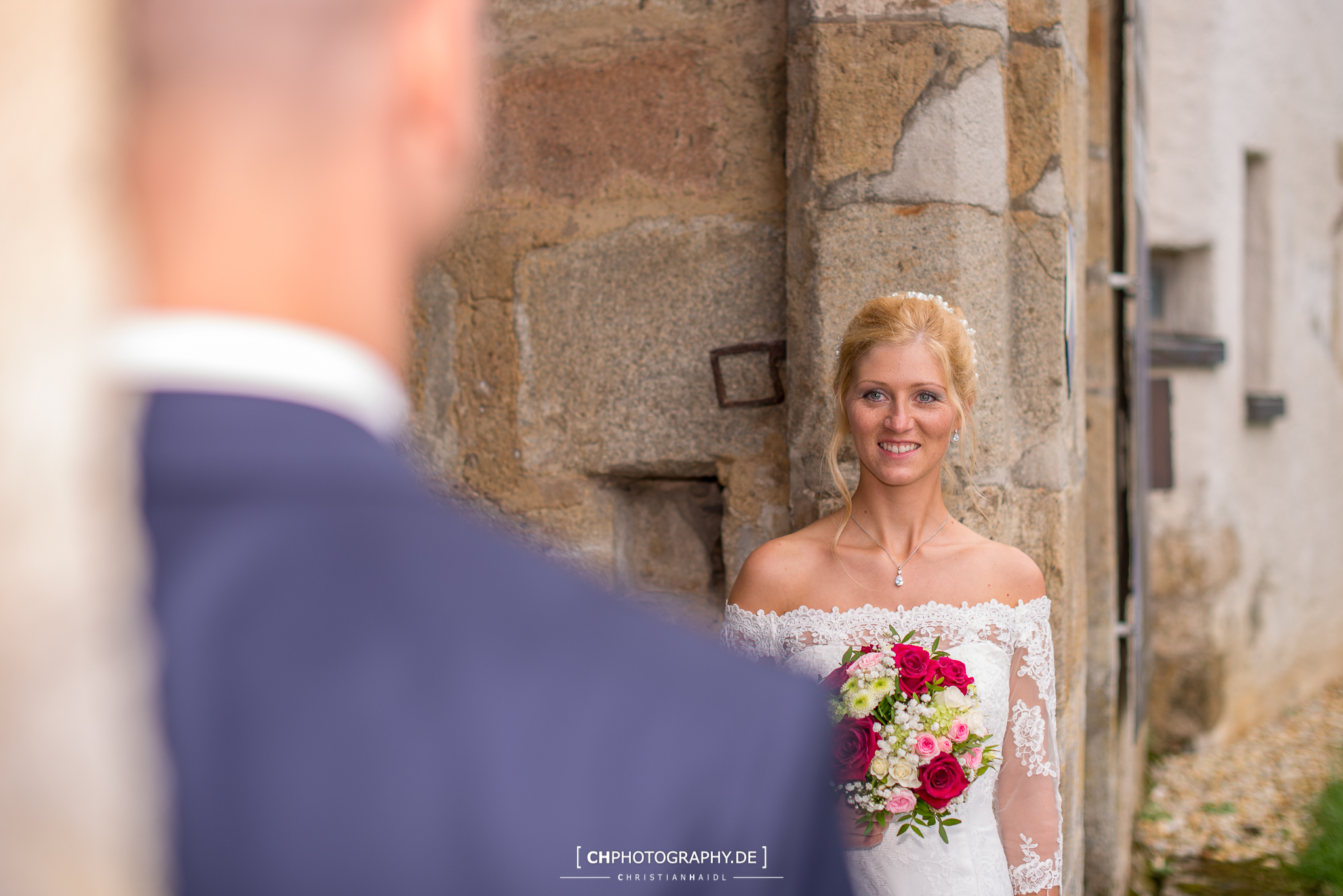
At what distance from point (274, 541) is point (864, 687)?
1.34 metres

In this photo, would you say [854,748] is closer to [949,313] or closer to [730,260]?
[949,313]

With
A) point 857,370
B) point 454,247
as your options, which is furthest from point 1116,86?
point 454,247

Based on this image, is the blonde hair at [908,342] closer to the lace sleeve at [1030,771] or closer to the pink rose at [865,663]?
the pink rose at [865,663]

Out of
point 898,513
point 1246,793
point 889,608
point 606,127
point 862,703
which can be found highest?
point 606,127

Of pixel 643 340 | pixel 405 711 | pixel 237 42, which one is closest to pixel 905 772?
pixel 643 340

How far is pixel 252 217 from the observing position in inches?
14.9

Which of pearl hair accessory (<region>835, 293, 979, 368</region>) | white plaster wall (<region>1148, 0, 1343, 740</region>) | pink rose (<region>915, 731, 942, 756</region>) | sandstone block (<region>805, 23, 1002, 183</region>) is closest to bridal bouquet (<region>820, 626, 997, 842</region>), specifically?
pink rose (<region>915, 731, 942, 756</region>)

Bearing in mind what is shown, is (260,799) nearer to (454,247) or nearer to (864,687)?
(864,687)

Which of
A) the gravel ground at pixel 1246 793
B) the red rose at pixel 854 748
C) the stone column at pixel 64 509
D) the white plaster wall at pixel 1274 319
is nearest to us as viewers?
the stone column at pixel 64 509

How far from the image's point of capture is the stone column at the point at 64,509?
13.4 inches

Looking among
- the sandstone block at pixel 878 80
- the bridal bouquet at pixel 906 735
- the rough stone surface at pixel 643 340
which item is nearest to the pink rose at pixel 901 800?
the bridal bouquet at pixel 906 735

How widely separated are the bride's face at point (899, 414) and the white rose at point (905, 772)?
486 mm

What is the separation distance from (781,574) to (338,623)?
1.47 m

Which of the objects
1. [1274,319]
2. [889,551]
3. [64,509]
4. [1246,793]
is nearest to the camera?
[64,509]
